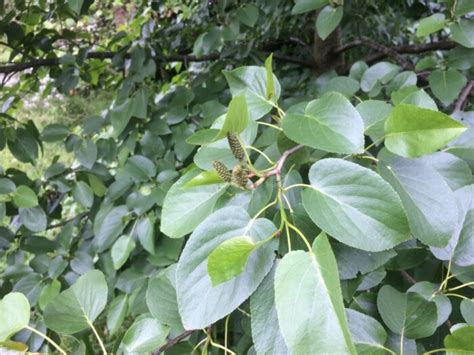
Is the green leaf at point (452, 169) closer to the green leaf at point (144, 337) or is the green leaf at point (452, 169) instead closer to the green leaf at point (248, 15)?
the green leaf at point (144, 337)

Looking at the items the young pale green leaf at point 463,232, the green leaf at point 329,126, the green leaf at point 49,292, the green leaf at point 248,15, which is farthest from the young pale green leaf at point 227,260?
the green leaf at point 248,15

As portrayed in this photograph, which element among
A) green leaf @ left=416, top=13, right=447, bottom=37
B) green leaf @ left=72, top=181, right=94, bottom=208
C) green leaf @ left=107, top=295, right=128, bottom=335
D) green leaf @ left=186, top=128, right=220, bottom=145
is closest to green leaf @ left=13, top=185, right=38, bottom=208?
green leaf @ left=72, top=181, right=94, bottom=208

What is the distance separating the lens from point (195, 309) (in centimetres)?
29

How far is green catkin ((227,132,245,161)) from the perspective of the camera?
0.30 metres

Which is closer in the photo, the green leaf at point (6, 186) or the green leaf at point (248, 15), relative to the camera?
the green leaf at point (6, 186)

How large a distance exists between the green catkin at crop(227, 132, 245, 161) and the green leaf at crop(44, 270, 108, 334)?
0.21 metres

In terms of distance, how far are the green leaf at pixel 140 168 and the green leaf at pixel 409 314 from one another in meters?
0.49

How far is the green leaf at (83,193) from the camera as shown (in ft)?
2.61

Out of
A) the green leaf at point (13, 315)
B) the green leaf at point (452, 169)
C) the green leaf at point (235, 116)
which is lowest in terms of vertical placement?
the green leaf at point (13, 315)

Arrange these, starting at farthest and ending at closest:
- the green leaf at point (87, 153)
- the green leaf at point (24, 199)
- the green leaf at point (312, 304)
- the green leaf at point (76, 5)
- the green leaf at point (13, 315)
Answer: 1. the green leaf at point (87, 153)
2. the green leaf at point (24, 199)
3. the green leaf at point (76, 5)
4. the green leaf at point (13, 315)
5. the green leaf at point (312, 304)

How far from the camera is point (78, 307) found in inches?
15.8

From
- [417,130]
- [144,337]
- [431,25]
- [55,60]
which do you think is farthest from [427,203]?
[55,60]

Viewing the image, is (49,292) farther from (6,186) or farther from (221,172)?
(221,172)

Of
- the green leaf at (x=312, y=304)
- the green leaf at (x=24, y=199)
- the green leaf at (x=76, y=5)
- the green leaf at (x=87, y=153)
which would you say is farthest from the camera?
the green leaf at (x=87, y=153)
